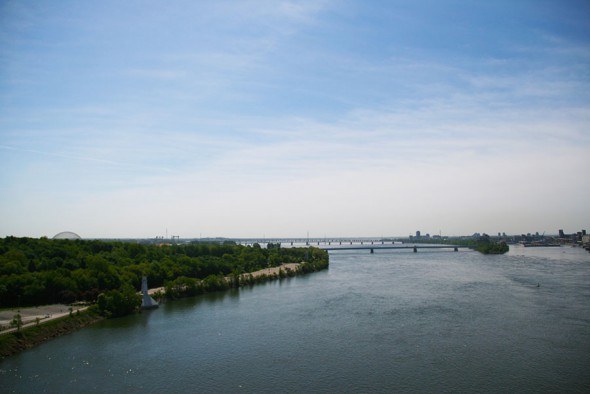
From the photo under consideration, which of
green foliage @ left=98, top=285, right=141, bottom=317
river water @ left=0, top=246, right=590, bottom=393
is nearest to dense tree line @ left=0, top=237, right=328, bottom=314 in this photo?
green foliage @ left=98, top=285, right=141, bottom=317

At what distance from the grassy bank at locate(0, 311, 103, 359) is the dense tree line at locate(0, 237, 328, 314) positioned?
9.52ft

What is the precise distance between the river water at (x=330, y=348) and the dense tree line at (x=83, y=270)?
279 inches

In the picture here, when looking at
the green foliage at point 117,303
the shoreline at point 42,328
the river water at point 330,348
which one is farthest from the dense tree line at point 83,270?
the river water at point 330,348

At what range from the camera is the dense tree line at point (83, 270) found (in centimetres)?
3922

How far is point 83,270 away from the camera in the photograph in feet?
149

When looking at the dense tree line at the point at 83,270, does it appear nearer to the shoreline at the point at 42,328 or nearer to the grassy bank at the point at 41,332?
the shoreline at the point at 42,328

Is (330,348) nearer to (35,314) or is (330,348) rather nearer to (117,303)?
(117,303)

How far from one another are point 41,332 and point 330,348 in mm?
21452

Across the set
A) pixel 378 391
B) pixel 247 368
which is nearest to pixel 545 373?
pixel 378 391

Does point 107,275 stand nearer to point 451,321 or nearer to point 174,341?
point 174,341

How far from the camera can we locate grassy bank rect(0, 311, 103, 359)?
2734 cm

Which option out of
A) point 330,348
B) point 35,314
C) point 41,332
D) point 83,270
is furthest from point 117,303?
point 330,348

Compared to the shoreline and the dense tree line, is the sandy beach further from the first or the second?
the dense tree line

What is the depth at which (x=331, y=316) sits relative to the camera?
3756cm
